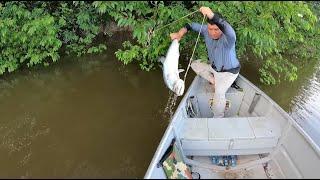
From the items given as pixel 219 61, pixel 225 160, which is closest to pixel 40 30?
pixel 219 61

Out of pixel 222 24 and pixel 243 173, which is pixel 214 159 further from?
pixel 222 24

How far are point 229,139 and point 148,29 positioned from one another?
114 inches

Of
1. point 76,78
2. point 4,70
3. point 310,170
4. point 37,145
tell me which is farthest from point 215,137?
point 4,70

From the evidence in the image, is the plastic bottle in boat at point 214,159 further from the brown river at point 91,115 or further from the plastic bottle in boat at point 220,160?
the brown river at point 91,115

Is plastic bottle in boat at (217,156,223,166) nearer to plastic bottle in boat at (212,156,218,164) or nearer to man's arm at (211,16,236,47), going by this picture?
plastic bottle in boat at (212,156,218,164)

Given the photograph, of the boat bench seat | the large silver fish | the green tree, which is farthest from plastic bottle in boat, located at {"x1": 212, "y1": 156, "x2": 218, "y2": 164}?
the green tree

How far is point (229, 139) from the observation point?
5480 mm

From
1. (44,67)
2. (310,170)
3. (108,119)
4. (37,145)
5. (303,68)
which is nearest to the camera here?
(310,170)

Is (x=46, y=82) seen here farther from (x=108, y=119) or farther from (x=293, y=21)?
(x=293, y=21)

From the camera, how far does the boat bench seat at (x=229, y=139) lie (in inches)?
217

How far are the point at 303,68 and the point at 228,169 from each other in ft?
17.6

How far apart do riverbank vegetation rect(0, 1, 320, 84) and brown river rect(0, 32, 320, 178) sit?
0.36 meters

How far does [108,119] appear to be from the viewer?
23.6 feet

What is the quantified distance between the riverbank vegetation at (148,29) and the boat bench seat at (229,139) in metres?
1.96
